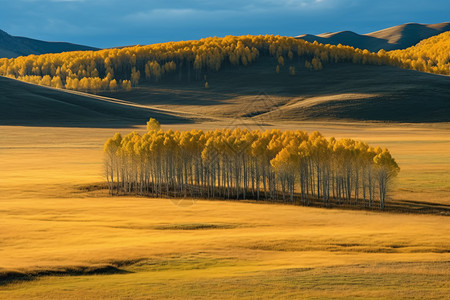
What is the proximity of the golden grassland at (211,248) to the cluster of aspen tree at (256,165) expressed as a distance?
17.9 ft

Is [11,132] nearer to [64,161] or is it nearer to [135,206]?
[64,161]

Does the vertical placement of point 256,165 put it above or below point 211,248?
above

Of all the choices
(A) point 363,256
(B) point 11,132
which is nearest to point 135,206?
(A) point 363,256

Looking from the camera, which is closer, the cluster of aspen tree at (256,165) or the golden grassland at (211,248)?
the golden grassland at (211,248)

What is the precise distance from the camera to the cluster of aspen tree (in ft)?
238

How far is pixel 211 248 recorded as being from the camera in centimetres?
4094

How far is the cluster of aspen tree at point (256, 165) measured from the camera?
7250cm

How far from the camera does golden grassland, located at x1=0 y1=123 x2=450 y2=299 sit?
31.3 m

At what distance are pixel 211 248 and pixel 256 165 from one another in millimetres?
37803

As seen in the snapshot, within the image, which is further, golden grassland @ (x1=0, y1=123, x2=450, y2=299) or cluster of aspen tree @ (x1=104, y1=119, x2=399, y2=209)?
cluster of aspen tree @ (x1=104, y1=119, x2=399, y2=209)

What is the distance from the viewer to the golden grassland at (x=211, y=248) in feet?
103

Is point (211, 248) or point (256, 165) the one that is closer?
point (211, 248)

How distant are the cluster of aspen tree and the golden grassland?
17.9 feet

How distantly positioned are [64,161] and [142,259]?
74.7 meters
